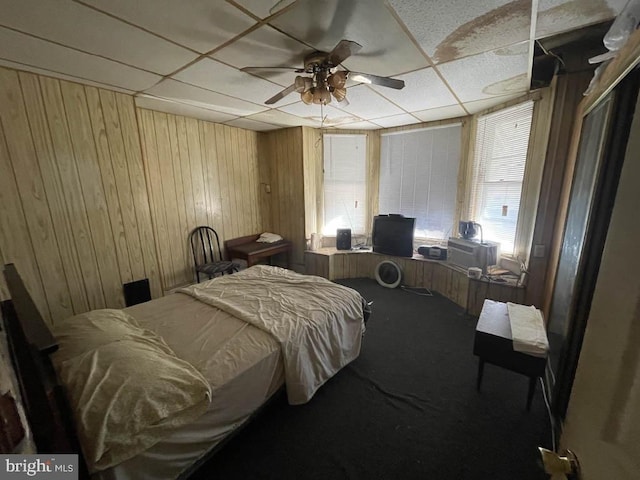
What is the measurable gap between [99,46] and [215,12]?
0.92 m

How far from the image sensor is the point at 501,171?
3082 mm

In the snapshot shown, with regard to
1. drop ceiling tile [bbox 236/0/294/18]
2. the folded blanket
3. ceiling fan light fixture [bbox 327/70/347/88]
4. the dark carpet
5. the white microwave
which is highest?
drop ceiling tile [bbox 236/0/294/18]

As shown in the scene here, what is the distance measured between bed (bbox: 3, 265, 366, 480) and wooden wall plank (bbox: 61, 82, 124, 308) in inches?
34.4

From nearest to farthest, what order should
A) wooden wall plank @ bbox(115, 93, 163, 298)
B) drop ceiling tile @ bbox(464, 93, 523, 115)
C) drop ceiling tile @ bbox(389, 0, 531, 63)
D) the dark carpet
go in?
1. drop ceiling tile @ bbox(389, 0, 531, 63)
2. the dark carpet
3. wooden wall plank @ bbox(115, 93, 163, 298)
4. drop ceiling tile @ bbox(464, 93, 523, 115)

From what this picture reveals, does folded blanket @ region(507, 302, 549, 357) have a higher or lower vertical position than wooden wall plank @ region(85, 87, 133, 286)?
lower

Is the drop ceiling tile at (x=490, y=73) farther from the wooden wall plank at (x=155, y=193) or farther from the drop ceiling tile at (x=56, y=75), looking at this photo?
the wooden wall plank at (x=155, y=193)

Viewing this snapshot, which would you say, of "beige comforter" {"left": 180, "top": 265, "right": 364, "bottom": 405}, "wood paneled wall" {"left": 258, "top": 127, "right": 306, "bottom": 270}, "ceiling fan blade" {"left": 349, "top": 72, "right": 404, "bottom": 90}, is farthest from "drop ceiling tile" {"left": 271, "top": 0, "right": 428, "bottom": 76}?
"wood paneled wall" {"left": 258, "top": 127, "right": 306, "bottom": 270}

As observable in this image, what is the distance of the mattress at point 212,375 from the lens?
3.90 feet

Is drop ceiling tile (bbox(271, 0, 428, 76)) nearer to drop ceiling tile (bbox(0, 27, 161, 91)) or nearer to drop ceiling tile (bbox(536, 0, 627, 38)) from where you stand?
drop ceiling tile (bbox(536, 0, 627, 38))

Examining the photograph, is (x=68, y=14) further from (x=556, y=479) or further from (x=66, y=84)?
(x=556, y=479)

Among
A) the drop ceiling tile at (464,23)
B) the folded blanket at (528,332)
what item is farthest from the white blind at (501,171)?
the drop ceiling tile at (464,23)

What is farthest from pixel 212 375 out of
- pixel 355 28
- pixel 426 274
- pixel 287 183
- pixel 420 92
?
pixel 287 183

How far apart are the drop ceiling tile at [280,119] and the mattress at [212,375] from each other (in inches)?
96.9

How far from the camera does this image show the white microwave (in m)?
2.92
